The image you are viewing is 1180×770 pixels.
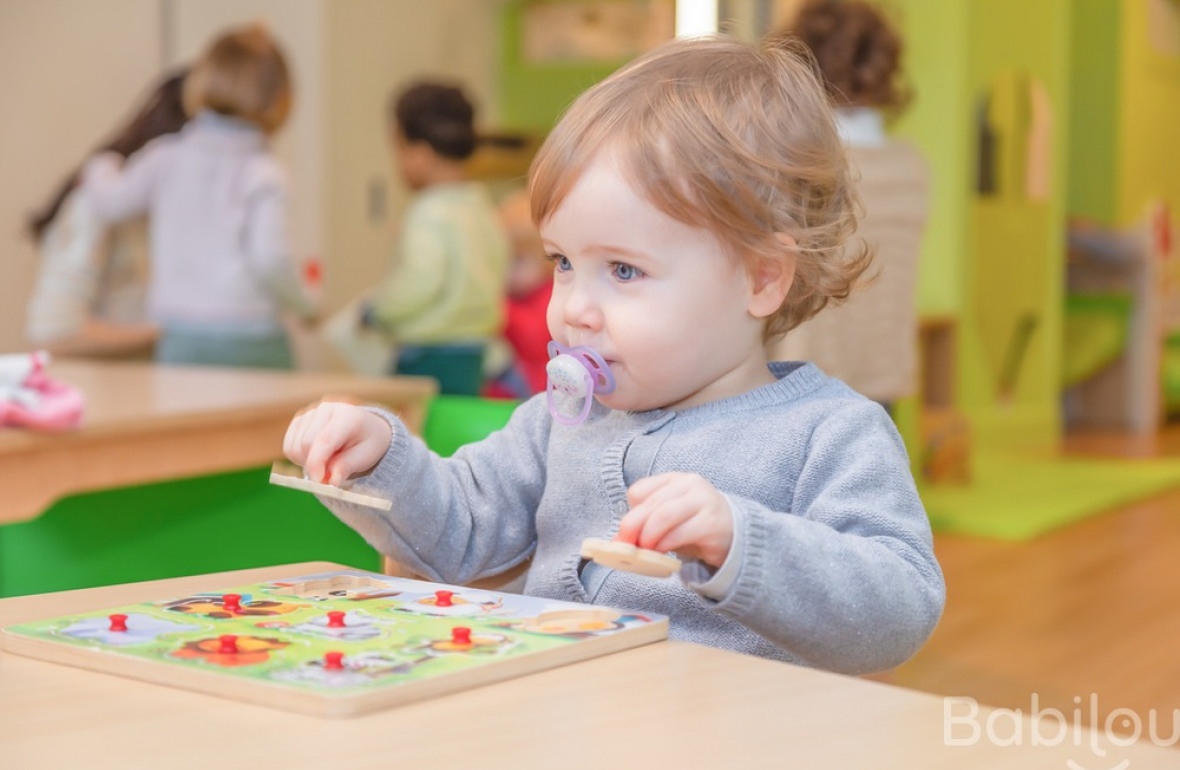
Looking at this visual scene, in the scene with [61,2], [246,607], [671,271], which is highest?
[61,2]

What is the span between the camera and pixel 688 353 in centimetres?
103

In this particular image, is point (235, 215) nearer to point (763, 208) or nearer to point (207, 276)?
point (207, 276)

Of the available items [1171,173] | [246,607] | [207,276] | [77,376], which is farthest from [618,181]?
[1171,173]

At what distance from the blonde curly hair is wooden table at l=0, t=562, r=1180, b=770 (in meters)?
0.39

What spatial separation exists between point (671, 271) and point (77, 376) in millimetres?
1701

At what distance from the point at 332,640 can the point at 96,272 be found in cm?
288

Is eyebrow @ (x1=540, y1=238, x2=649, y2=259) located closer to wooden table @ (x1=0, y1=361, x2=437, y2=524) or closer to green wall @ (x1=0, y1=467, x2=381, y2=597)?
wooden table @ (x1=0, y1=361, x2=437, y2=524)

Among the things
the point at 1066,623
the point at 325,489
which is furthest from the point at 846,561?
the point at 1066,623

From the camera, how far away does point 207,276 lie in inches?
130

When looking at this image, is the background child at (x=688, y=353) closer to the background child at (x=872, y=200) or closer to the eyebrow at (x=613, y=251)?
the eyebrow at (x=613, y=251)

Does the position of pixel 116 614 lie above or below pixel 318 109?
below

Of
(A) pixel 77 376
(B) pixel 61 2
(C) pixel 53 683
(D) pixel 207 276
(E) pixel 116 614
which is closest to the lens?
(C) pixel 53 683

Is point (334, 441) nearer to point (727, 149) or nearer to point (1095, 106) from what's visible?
point (727, 149)

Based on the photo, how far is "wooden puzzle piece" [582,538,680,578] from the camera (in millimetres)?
748
